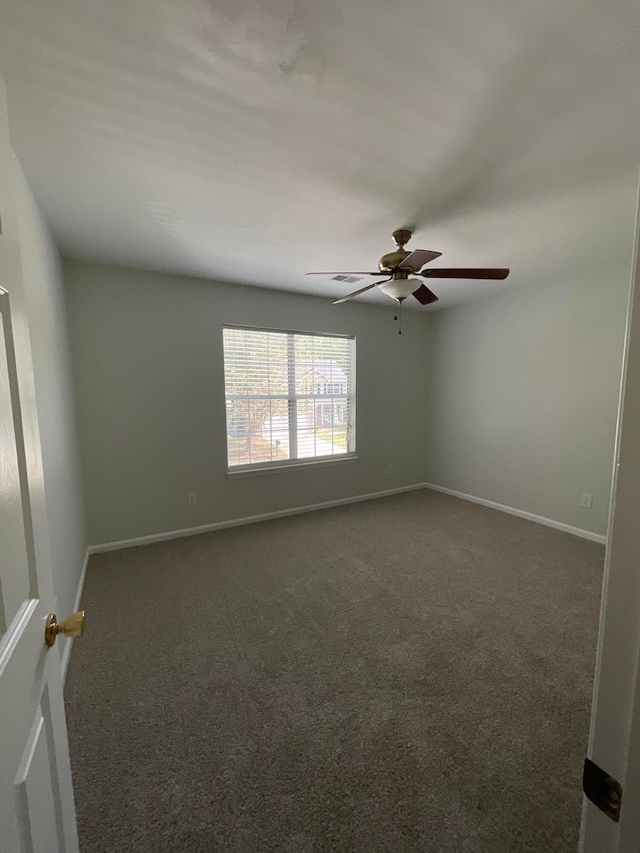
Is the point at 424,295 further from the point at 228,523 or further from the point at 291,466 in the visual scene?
the point at 228,523

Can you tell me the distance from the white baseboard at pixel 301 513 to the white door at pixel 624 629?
272cm

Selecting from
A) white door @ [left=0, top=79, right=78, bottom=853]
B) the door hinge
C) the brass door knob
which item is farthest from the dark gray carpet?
the door hinge

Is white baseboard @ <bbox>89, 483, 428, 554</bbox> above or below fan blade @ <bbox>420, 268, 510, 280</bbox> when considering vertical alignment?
below

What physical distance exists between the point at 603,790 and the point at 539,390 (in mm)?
3735

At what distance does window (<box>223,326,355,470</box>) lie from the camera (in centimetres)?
359

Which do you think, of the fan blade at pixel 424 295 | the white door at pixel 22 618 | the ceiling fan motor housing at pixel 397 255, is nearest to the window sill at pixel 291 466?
the fan blade at pixel 424 295

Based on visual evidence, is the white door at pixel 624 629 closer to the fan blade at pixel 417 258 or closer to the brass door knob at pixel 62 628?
the brass door knob at pixel 62 628

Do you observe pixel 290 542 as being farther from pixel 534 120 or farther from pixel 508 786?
pixel 534 120

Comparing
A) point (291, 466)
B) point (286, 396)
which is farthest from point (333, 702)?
point (286, 396)

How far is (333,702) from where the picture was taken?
1.54 meters

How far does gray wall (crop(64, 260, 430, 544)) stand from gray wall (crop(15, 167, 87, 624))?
0.26 meters

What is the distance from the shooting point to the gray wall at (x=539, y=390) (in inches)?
122

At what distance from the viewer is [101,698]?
1578 millimetres

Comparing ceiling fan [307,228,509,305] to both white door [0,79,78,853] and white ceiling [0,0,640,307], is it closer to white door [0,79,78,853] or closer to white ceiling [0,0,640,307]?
white ceiling [0,0,640,307]
